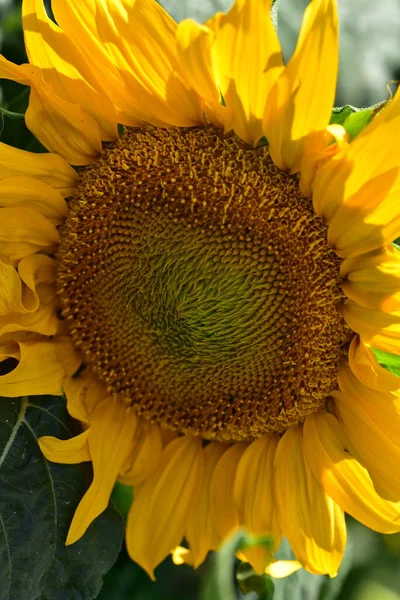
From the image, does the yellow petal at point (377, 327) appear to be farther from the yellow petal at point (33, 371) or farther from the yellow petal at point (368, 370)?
the yellow petal at point (33, 371)

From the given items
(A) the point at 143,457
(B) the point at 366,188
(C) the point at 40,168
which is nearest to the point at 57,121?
(C) the point at 40,168

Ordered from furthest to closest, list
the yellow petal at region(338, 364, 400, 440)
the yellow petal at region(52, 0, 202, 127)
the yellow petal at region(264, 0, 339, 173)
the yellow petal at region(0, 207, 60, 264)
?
the yellow petal at region(0, 207, 60, 264) → the yellow petal at region(338, 364, 400, 440) → the yellow petal at region(52, 0, 202, 127) → the yellow petal at region(264, 0, 339, 173)

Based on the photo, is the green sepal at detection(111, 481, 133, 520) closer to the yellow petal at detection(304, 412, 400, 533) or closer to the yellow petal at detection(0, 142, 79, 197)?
the yellow petal at detection(304, 412, 400, 533)

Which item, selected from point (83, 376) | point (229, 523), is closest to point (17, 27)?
point (83, 376)

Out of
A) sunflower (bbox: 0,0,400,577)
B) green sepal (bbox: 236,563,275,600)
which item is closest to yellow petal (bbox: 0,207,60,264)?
sunflower (bbox: 0,0,400,577)

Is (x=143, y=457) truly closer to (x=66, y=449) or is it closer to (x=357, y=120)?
(x=66, y=449)

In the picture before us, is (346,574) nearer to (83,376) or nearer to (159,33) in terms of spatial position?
(83,376)
